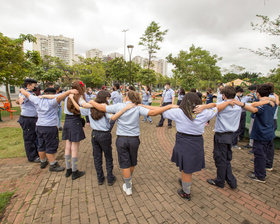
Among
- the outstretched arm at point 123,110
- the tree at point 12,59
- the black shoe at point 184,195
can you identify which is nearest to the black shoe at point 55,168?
the outstretched arm at point 123,110

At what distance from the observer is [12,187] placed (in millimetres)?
3023

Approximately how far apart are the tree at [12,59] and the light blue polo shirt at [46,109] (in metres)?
7.60

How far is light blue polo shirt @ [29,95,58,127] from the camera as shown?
10.5 feet

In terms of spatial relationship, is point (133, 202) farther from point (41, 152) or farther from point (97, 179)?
point (41, 152)

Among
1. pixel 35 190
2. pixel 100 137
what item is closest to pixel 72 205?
pixel 35 190

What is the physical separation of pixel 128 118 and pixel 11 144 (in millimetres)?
5409

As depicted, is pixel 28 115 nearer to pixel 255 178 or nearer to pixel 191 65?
pixel 255 178

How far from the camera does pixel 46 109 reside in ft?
10.5

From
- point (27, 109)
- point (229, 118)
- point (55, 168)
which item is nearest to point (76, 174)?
point (55, 168)

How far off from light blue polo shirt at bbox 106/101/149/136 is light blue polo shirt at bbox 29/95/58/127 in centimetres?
160

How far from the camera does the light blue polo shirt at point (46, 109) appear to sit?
320cm

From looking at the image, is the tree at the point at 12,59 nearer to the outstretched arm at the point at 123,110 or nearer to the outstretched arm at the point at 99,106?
the outstretched arm at the point at 99,106

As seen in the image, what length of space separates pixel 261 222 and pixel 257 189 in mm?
993

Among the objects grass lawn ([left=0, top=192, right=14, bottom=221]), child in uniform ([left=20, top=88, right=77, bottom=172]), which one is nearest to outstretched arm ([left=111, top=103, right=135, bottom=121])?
child in uniform ([left=20, top=88, right=77, bottom=172])
